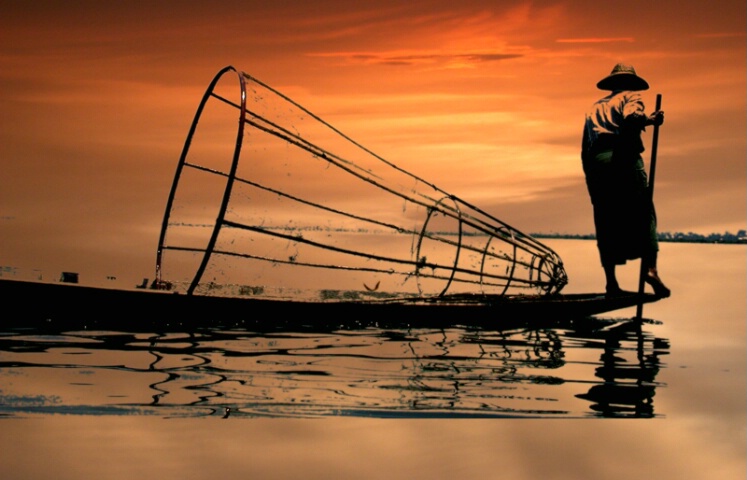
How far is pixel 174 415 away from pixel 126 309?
2.93m

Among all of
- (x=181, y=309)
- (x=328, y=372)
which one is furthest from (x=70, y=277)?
(x=328, y=372)

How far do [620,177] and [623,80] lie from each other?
0.98 metres

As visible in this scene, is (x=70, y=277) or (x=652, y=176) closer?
(x=70, y=277)

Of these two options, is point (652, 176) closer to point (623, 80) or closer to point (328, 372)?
point (623, 80)

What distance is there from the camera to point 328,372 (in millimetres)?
6203

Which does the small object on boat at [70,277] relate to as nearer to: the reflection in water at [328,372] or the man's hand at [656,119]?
the reflection in water at [328,372]

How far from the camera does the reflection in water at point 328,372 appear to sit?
5.12m

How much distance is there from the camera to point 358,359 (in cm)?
681

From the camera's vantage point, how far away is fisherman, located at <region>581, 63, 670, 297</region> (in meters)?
9.20

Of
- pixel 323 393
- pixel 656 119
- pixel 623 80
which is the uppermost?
pixel 623 80

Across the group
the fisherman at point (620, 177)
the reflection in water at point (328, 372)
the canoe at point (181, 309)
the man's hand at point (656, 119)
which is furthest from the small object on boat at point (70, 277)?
the man's hand at point (656, 119)

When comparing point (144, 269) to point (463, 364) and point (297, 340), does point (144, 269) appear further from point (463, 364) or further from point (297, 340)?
point (463, 364)

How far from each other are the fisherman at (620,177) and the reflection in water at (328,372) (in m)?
1.09

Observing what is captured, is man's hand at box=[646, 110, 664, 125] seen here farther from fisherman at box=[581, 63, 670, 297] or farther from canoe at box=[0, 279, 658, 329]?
canoe at box=[0, 279, 658, 329]
